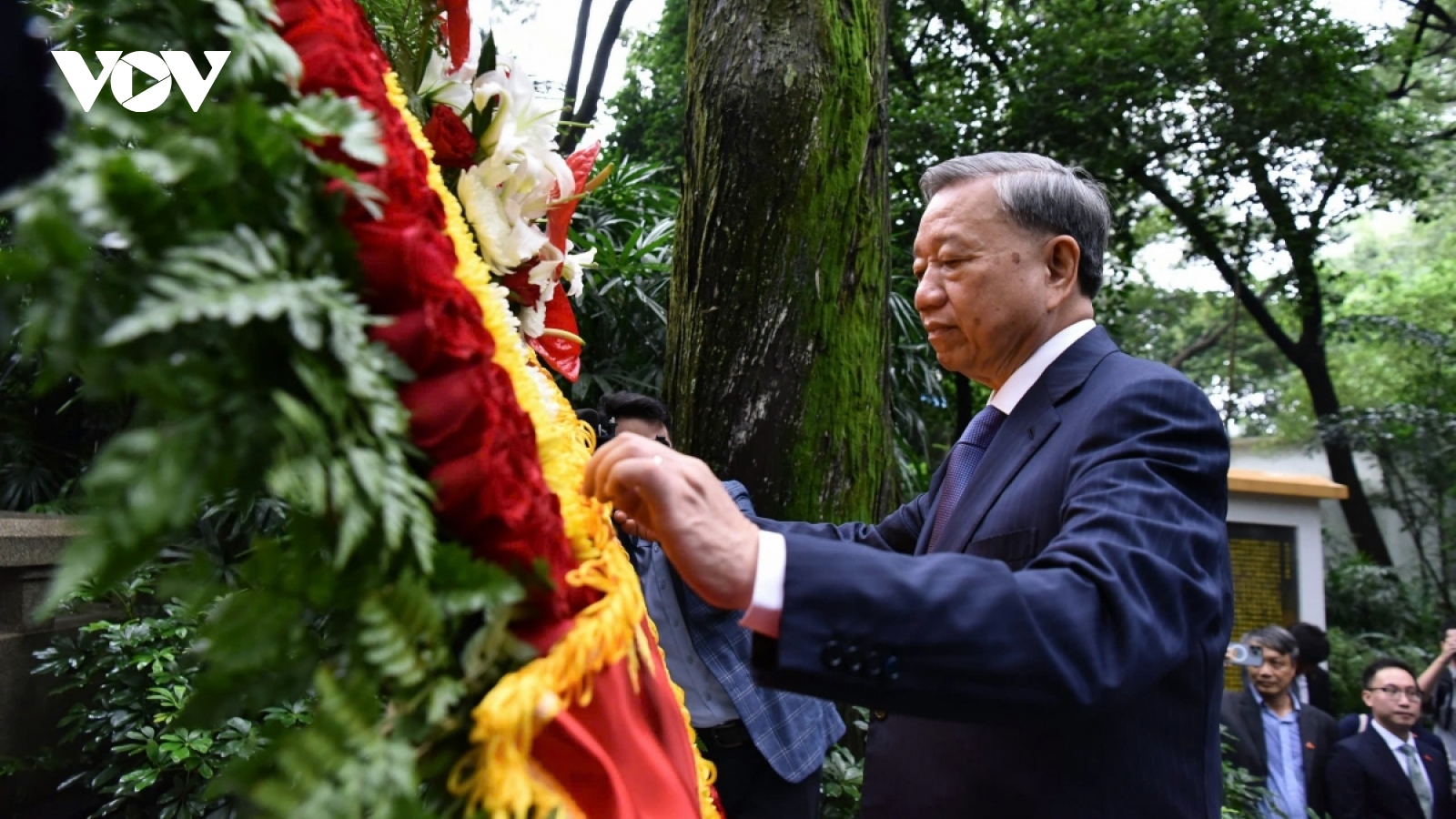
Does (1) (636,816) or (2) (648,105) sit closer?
(1) (636,816)

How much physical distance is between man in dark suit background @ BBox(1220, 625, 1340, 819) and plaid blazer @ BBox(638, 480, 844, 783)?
286cm

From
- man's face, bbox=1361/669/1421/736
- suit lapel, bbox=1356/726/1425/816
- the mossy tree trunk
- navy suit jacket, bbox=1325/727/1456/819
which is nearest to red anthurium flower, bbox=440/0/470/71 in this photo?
the mossy tree trunk

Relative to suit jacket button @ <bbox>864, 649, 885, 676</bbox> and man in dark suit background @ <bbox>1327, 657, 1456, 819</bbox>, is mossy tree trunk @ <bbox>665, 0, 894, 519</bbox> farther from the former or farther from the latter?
man in dark suit background @ <bbox>1327, 657, 1456, 819</bbox>

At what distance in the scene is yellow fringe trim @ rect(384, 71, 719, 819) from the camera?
103cm

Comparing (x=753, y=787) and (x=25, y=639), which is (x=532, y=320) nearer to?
(x=753, y=787)

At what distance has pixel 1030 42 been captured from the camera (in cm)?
1116

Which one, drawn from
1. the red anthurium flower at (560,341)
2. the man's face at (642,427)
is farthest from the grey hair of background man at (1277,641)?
the red anthurium flower at (560,341)

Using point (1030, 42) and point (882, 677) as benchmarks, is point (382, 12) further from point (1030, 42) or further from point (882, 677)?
point (1030, 42)

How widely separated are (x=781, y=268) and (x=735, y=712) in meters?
1.35

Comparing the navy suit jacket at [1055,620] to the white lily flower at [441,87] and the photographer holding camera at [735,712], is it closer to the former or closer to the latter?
the white lily flower at [441,87]

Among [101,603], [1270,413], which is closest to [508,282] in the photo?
[101,603]

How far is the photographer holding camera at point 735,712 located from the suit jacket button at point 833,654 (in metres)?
1.74

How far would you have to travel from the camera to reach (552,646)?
45.3 inches

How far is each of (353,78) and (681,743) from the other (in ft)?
3.05
